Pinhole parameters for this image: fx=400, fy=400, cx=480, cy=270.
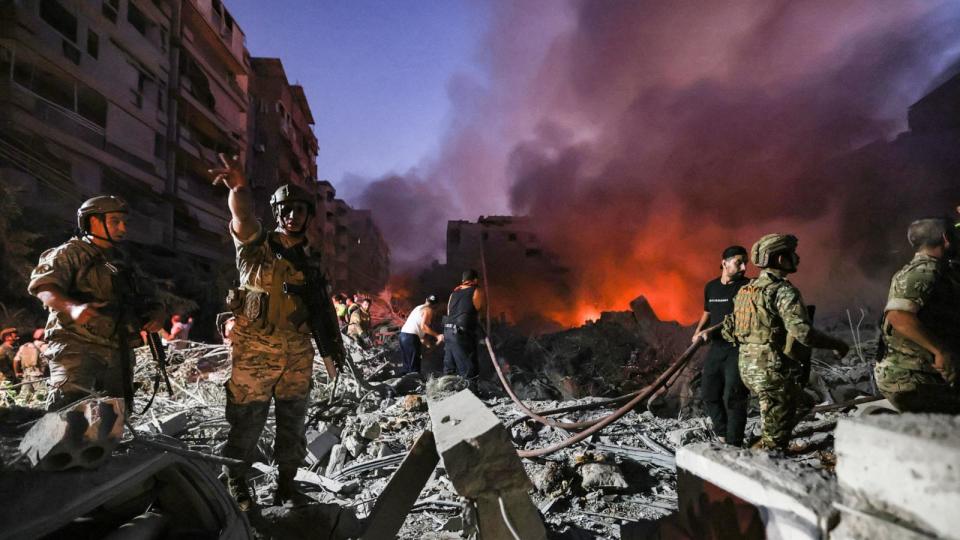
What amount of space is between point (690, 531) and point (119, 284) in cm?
377

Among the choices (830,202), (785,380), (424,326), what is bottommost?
(785,380)

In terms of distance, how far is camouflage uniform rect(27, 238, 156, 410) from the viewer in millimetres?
2549

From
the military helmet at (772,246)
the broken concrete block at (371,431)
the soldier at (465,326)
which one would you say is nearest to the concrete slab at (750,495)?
the military helmet at (772,246)

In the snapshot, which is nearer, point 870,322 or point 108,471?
point 108,471

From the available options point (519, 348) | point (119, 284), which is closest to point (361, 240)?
point (519, 348)

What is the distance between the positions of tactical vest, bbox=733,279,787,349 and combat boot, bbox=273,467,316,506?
3549 millimetres

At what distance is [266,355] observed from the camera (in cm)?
264

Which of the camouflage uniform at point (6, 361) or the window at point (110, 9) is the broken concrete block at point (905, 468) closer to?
the camouflage uniform at point (6, 361)

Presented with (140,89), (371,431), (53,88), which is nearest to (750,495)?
(371,431)

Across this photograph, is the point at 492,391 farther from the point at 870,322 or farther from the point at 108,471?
the point at 870,322

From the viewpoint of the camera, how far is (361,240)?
5025 centimetres

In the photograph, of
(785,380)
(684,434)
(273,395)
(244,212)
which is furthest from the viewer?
(684,434)

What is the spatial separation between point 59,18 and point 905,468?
22.4m

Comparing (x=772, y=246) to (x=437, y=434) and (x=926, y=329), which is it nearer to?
(x=926, y=329)
